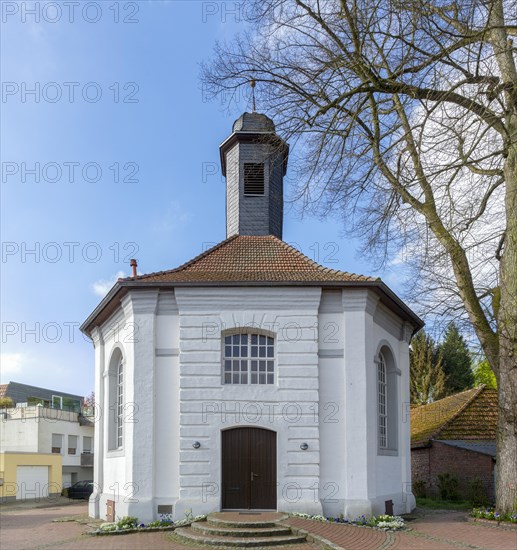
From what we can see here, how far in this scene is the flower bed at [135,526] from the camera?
16.3 meters

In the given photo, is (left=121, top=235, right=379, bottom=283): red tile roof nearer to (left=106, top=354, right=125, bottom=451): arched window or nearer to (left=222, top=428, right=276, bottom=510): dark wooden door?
(left=106, top=354, right=125, bottom=451): arched window

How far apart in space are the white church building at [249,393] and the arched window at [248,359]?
0.03 metres

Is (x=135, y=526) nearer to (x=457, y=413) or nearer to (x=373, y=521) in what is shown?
(x=373, y=521)

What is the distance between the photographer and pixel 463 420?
2659 cm

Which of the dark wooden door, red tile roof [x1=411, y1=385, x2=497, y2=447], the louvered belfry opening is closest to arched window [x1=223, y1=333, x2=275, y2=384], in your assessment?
the dark wooden door

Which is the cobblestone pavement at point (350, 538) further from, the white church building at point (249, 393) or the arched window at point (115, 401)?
the arched window at point (115, 401)

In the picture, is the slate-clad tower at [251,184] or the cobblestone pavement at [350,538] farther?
the slate-clad tower at [251,184]

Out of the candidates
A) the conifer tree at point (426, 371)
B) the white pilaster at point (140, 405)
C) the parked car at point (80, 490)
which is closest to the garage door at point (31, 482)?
the parked car at point (80, 490)

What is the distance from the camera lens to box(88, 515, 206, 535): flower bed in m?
16.3

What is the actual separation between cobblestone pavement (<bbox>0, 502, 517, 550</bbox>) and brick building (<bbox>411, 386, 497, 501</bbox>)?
6183mm

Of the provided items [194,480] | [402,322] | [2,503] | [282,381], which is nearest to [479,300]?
[402,322]

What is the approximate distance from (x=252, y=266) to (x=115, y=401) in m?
5.59

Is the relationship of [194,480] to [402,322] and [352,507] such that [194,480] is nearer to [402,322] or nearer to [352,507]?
[352,507]

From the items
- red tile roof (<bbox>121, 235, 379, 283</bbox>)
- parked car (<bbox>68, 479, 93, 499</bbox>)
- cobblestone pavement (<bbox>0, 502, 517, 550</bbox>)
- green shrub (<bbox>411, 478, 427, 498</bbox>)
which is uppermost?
red tile roof (<bbox>121, 235, 379, 283</bbox>)
